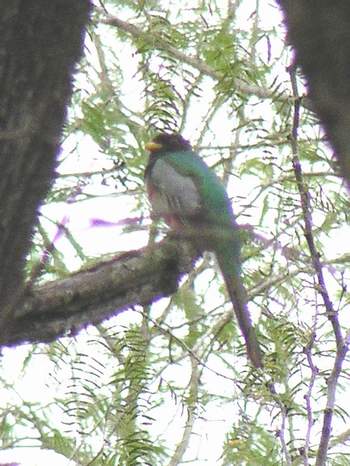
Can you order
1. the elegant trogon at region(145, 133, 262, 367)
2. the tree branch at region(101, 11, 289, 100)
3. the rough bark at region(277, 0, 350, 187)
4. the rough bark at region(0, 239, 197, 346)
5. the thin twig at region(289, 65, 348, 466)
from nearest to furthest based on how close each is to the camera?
the rough bark at region(277, 0, 350, 187), the rough bark at region(0, 239, 197, 346), the thin twig at region(289, 65, 348, 466), the tree branch at region(101, 11, 289, 100), the elegant trogon at region(145, 133, 262, 367)

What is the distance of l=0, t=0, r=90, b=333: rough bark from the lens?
3.57 ft

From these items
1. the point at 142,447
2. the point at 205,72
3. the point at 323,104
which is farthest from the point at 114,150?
the point at 323,104

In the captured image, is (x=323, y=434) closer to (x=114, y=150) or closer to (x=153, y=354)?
(x=114, y=150)

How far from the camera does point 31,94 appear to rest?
3.60ft

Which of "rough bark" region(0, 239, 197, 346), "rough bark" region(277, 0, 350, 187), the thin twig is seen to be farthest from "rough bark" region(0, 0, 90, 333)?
the thin twig

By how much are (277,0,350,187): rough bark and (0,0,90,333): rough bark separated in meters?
0.65

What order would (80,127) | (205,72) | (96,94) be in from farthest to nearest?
1. (96,94)
2. (205,72)
3. (80,127)

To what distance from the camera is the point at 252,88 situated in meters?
4.57

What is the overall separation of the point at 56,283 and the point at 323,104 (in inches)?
52.1

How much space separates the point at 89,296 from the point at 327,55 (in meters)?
1.42

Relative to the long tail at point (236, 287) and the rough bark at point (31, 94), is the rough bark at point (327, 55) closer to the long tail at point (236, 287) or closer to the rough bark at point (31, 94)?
the rough bark at point (31, 94)

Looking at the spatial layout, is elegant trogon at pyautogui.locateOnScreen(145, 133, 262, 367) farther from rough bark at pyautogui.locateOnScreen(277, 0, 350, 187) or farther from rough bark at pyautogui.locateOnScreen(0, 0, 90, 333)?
rough bark at pyautogui.locateOnScreen(277, 0, 350, 187)

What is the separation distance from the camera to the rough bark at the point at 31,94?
3.57ft

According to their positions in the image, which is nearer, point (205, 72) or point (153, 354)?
point (205, 72)
